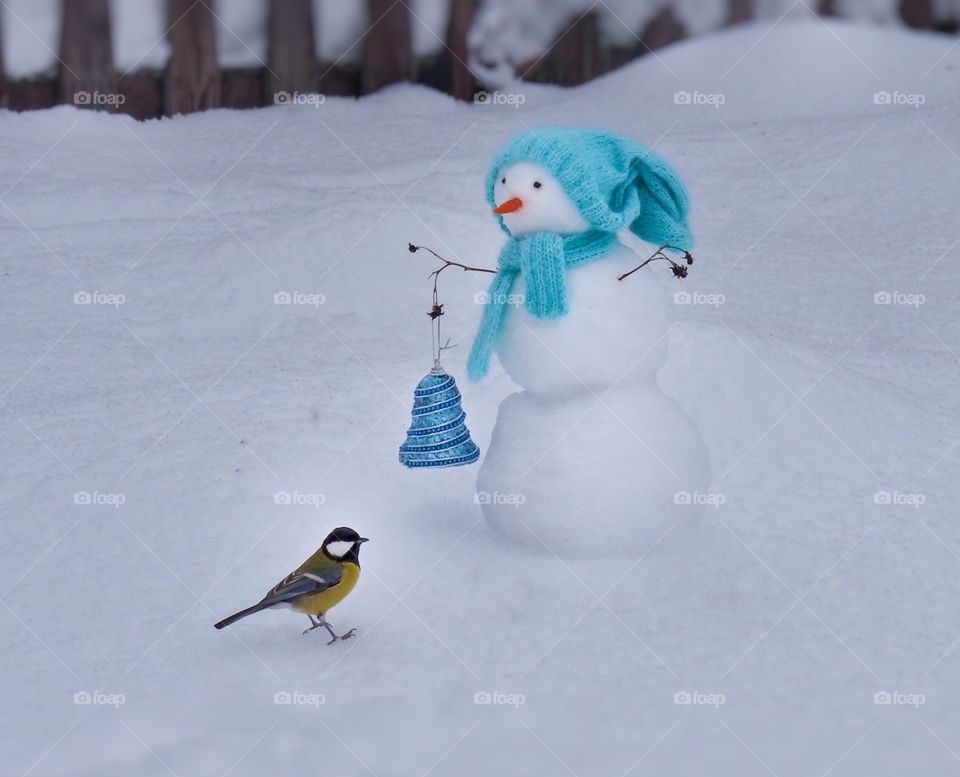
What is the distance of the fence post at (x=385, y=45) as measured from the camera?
7.70m

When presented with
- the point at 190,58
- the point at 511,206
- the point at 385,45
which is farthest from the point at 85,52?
the point at 511,206

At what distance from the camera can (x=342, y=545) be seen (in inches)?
122

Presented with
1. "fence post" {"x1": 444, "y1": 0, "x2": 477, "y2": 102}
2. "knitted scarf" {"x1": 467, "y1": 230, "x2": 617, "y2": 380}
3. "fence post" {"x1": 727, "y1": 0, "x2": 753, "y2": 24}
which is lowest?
"fence post" {"x1": 444, "y1": 0, "x2": 477, "y2": 102}

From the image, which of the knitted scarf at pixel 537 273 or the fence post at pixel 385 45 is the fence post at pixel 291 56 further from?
the knitted scarf at pixel 537 273

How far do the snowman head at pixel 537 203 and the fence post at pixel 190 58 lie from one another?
4.59m

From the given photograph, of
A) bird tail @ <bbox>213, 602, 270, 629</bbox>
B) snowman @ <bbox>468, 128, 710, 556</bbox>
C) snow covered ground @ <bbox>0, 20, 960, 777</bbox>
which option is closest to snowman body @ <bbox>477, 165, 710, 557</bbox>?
snowman @ <bbox>468, 128, 710, 556</bbox>

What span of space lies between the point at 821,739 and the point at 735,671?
0.31 metres

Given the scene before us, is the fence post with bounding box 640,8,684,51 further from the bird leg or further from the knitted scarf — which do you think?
the bird leg

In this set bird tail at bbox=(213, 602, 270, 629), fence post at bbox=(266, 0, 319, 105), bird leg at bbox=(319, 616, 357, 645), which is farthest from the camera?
fence post at bbox=(266, 0, 319, 105)

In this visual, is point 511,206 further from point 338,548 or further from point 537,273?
point 338,548

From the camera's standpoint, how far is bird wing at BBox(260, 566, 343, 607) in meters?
3.03

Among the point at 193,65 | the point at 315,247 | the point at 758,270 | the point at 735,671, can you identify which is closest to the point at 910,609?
the point at 735,671

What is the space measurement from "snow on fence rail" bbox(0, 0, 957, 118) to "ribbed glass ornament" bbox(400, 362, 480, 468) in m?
4.47

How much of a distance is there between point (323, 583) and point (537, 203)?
1147 millimetres
